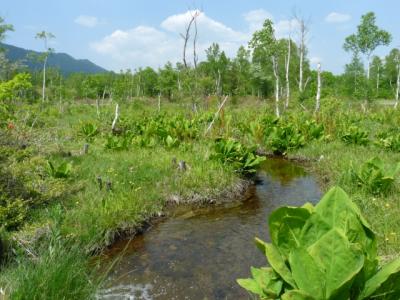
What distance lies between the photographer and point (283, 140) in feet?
40.0

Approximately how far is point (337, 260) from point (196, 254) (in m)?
3.44

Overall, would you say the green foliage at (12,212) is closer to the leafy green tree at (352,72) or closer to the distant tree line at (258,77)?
the distant tree line at (258,77)

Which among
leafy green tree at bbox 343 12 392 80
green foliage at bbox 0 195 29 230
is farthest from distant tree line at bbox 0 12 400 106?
green foliage at bbox 0 195 29 230

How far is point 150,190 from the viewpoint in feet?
23.1

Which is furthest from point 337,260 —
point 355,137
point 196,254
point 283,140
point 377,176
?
point 355,137

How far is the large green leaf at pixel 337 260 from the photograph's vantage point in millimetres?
2023

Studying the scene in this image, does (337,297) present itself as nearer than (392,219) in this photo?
Yes

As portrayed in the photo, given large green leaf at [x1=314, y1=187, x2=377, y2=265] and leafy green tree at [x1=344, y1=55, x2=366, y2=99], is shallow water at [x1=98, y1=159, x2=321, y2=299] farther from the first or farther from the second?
leafy green tree at [x1=344, y1=55, x2=366, y2=99]

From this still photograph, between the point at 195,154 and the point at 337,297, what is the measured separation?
7.38 metres

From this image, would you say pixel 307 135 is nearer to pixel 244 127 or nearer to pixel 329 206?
pixel 244 127

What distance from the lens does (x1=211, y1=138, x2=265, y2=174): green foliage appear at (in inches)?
343

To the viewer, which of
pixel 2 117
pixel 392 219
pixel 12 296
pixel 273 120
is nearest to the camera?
pixel 12 296

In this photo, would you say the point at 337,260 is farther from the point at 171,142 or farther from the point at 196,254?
the point at 171,142

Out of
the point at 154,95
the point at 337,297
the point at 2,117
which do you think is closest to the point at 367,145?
the point at 2,117
